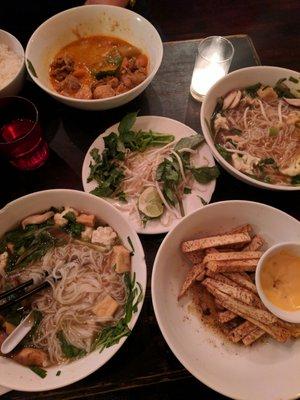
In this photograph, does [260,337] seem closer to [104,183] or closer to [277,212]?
[277,212]

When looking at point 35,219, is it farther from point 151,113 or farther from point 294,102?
point 294,102

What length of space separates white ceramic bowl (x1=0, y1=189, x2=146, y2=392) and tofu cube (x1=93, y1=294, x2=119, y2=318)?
0.13 meters

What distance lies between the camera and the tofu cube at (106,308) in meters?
1.51

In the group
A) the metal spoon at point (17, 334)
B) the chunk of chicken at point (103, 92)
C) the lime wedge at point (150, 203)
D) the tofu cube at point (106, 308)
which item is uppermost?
the chunk of chicken at point (103, 92)

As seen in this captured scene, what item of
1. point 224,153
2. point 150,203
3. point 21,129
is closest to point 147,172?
point 150,203

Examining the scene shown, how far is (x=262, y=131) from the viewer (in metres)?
2.06

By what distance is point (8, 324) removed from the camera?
1482 mm

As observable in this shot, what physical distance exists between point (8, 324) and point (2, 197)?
71 centimetres

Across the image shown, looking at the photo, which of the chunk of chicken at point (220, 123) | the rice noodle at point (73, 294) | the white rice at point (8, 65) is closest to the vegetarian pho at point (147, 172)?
the chunk of chicken at point (220, 123)

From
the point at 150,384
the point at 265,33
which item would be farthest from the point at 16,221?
the point at 265,33

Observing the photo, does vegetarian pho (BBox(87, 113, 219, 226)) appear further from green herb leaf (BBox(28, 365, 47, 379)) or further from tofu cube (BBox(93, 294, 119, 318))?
green herb leaf (BBox(28, 365, 47, 379))

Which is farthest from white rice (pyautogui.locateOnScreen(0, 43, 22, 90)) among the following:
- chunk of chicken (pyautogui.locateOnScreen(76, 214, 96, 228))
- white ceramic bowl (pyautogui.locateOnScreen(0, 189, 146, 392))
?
chunk of chicken (pyautogui.locateOnScreen(76, 214, 96, 228))

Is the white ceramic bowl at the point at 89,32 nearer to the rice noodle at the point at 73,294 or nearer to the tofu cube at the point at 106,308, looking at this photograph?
the rice noodle at the point at 73,294

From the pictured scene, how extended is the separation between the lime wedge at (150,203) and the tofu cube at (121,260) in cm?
28
